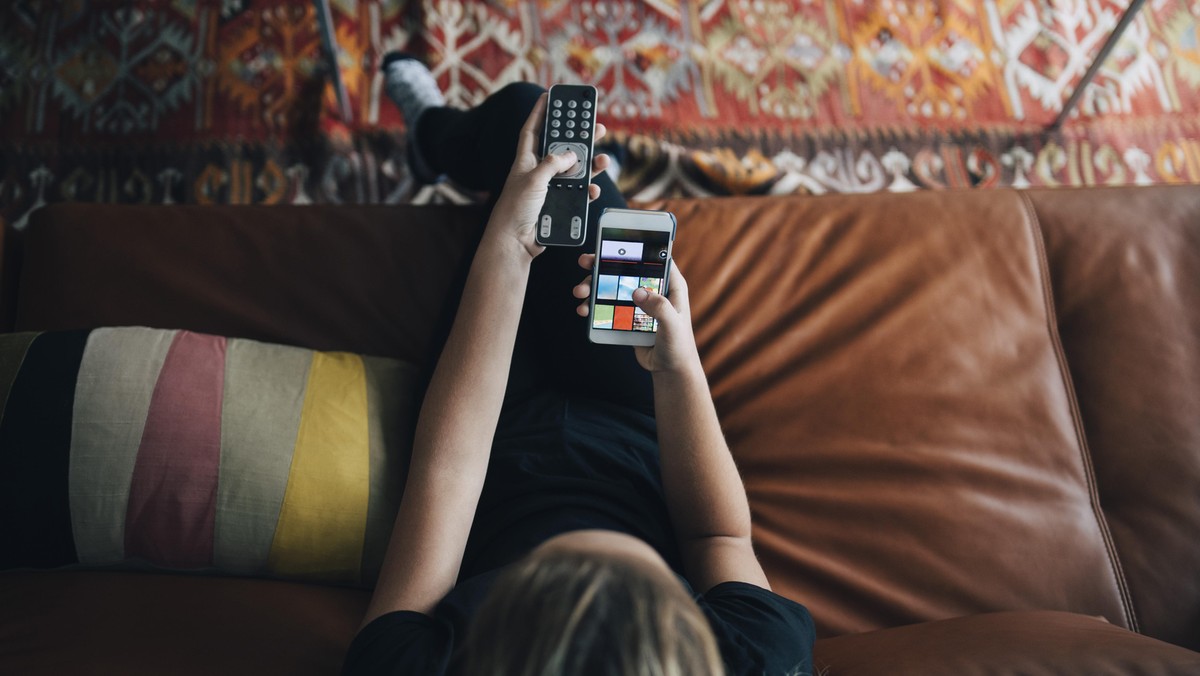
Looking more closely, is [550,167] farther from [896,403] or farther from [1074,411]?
[1074,411]

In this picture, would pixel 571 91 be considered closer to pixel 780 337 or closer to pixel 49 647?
pixel 780 337

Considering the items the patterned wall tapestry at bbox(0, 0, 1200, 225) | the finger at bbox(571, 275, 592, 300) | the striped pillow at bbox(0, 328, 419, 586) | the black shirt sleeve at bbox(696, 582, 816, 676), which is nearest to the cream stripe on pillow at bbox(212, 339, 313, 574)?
the striped pillow at bbox(0, 328, 419, 586)

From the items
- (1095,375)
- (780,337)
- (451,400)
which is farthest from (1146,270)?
(451,400)

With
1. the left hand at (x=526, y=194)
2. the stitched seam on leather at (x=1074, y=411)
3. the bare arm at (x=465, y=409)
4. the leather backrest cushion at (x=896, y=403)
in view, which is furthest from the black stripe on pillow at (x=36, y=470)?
the stitched seam on leather at (x=1074, y=411)

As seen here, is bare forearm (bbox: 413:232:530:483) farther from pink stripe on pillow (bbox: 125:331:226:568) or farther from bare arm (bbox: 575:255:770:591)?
pink stripe on pillow (bbox: 125:331:226:568)

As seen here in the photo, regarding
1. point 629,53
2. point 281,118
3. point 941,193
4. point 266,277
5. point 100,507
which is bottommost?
point 100,507

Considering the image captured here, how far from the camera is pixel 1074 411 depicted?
1.01m

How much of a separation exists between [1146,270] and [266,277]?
119 centimetres

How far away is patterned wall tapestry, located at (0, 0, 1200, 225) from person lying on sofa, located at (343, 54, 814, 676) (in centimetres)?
49

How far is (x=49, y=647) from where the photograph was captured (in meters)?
0.76

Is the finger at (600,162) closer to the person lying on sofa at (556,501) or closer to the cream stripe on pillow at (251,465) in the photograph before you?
the person lying on sofa at (556,501)

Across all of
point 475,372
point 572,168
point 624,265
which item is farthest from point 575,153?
point 475,372

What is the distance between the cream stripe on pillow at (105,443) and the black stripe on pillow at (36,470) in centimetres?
1

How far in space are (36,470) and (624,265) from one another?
66 centimetres
